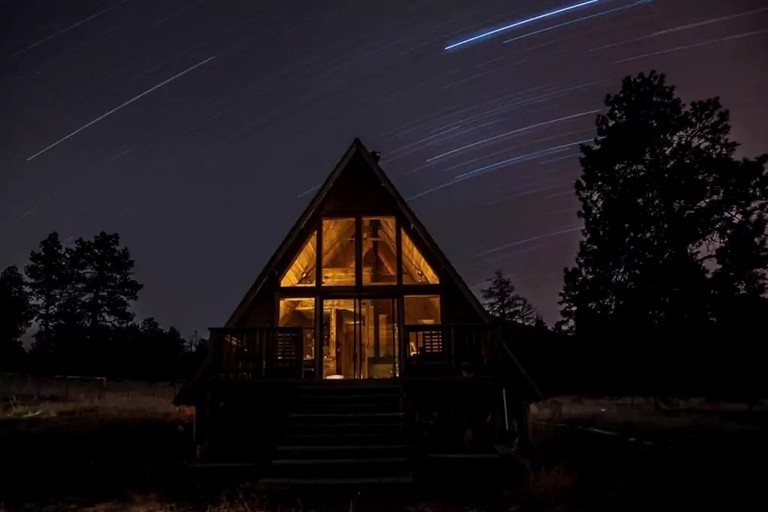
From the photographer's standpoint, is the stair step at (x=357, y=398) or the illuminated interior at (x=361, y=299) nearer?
the stair step at (x=357, y=398)

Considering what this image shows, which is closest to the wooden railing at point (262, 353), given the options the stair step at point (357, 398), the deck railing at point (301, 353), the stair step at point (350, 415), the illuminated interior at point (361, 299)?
the deck railing at point (301, 353)

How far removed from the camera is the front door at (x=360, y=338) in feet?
56.5

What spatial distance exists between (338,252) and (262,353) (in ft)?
15.3

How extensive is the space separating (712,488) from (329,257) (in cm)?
1115

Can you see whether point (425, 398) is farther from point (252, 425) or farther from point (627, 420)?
point (627, 420)

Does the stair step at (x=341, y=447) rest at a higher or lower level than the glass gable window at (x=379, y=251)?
lower

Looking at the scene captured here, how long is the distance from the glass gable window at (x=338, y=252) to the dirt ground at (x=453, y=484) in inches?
240

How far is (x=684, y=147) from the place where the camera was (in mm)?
24375

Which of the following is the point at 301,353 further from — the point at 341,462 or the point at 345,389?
the point at 341,462

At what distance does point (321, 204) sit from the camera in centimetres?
1625

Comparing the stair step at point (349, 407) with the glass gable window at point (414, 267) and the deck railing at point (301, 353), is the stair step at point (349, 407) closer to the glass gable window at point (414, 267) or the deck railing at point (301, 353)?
the deck railing at point (301, 353)

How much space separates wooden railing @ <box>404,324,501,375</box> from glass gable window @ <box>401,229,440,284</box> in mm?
2112

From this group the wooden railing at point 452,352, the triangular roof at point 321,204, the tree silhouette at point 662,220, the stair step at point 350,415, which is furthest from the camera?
the tree silhouette at point 662,220

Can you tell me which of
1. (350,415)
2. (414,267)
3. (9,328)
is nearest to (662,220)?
(414,267)
